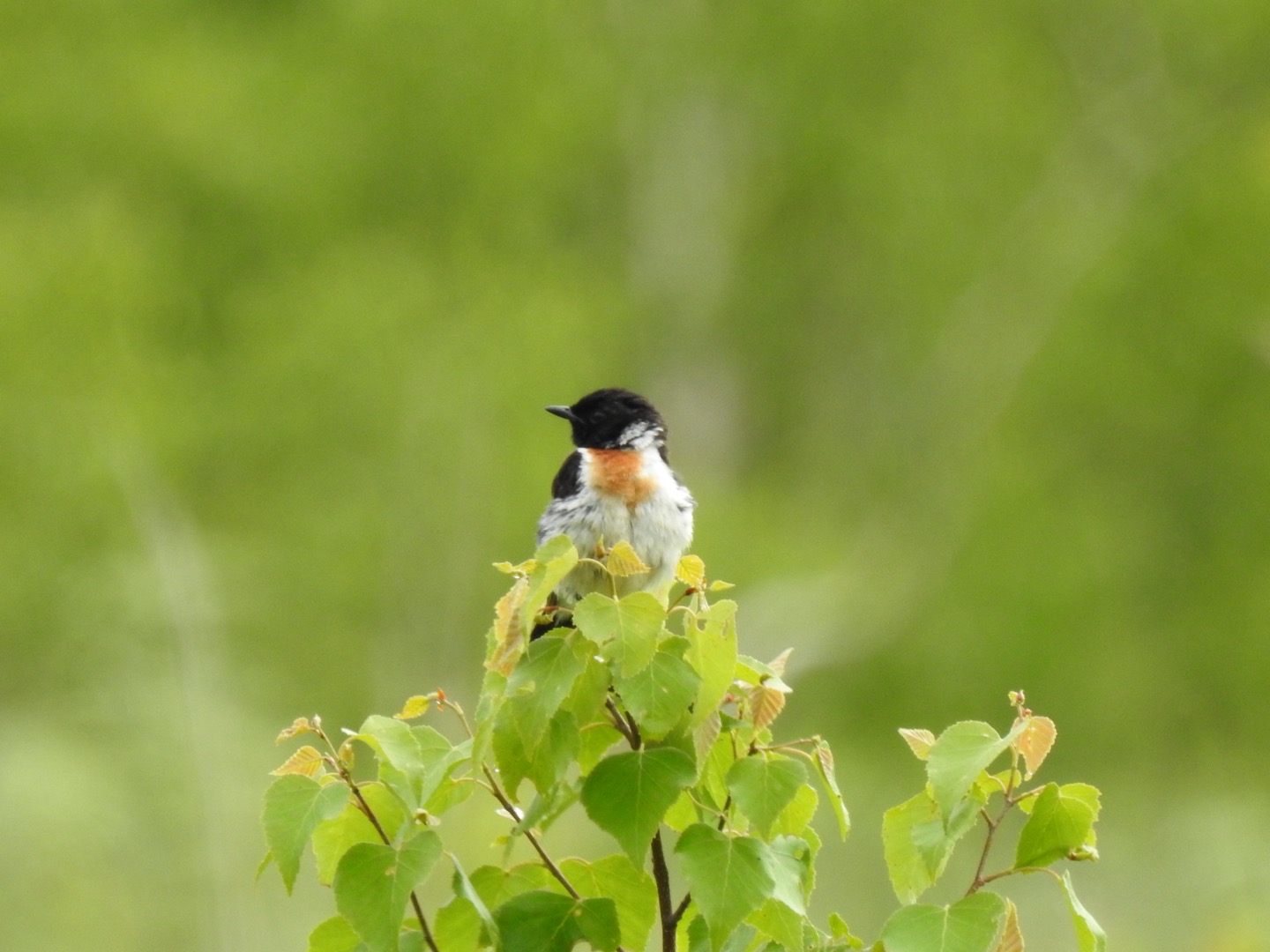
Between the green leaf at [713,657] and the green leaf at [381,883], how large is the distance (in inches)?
12.3

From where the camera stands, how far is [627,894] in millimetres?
1832

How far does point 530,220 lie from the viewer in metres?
11.1

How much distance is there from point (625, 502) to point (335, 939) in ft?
5.70

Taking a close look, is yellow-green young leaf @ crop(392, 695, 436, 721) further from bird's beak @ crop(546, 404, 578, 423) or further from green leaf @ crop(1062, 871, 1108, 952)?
bird's beak @ crop(546, 404, 578, 423)

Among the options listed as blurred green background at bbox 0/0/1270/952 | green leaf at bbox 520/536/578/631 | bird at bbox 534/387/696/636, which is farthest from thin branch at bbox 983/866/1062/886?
blurred green background at bbox 0/0/1270/952

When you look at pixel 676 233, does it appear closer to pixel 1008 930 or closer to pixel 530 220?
pixel 530 220

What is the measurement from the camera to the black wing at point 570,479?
3.56 m

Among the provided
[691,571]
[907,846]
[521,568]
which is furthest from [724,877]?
[691,571]

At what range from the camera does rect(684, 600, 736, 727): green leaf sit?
1677mm

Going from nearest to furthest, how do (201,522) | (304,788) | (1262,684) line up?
(304,788) → (201,522) → (1262,684)

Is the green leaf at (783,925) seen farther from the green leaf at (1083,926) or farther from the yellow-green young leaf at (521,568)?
the yellow-green young leaf at (521,568)

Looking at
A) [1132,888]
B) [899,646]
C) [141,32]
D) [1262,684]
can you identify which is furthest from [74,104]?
[1262,684]

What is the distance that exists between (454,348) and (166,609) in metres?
2.35

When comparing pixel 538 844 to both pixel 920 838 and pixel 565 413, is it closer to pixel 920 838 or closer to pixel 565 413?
pixel 920 838
